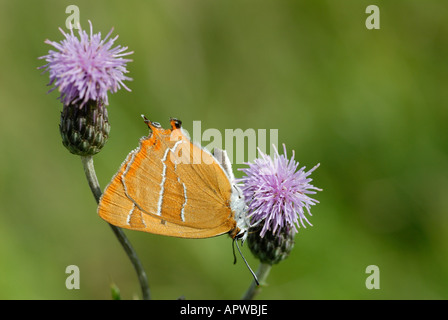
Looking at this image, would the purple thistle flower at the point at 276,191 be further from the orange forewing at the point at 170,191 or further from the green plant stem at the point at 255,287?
the green plant stem at the point at 255,287

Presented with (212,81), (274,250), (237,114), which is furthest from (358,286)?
(212,81)

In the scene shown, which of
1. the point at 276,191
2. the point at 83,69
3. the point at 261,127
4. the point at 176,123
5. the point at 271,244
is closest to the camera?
the point at 83,69

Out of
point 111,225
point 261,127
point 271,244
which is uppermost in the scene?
point 261,127

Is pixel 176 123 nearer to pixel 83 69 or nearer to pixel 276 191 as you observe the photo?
pixel 83 69

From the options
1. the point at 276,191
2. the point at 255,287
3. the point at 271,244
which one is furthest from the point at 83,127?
the point at 255,287

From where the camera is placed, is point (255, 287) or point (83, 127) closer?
point (83, 127)

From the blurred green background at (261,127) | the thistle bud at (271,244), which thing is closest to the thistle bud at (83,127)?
the thistle bud at (271,244)

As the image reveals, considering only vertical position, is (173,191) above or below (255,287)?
above
